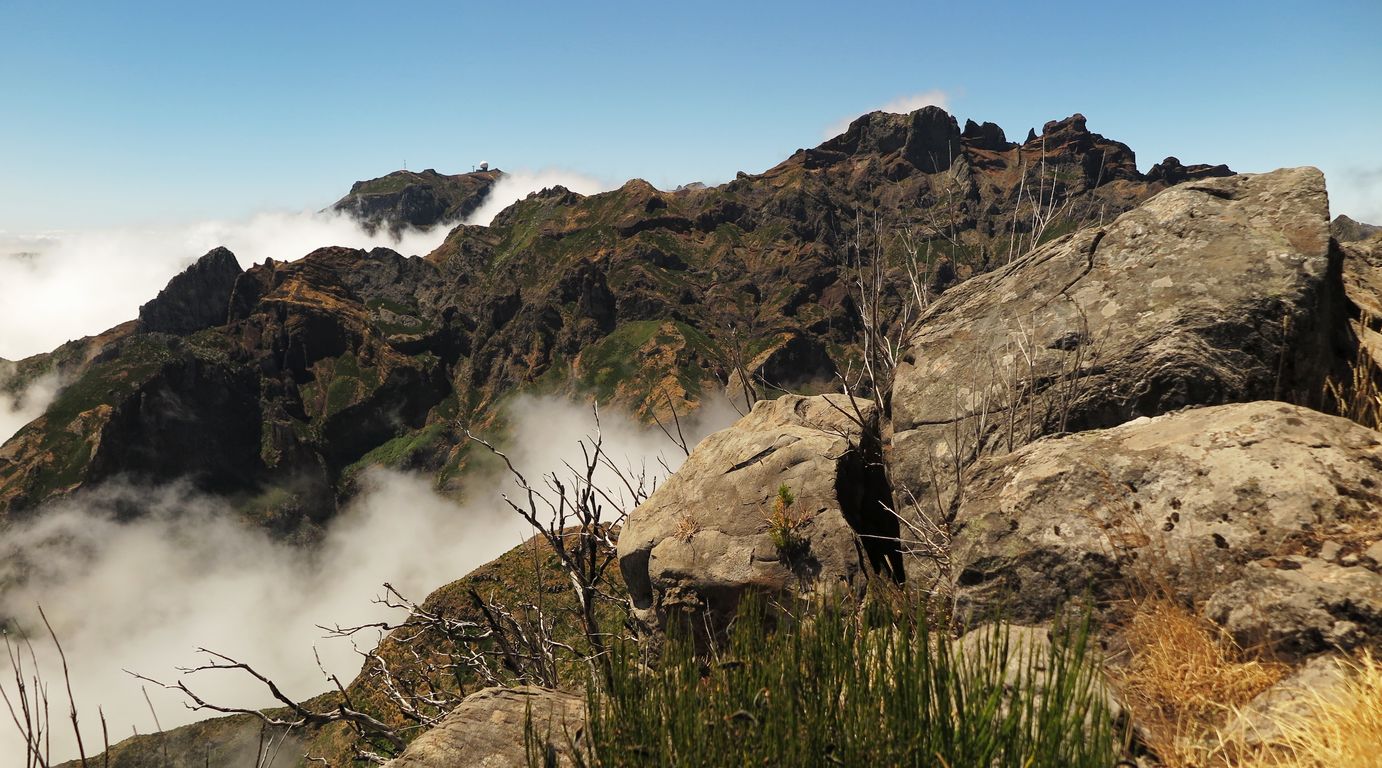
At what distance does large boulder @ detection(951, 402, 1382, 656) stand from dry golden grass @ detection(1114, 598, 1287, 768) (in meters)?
0.22

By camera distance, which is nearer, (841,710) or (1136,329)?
(841,710)

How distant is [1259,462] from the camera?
6184 mm

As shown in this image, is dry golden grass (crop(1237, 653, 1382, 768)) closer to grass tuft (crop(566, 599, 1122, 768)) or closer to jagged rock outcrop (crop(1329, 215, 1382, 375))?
grass tuft (crop(566, 599, 1122, 768))

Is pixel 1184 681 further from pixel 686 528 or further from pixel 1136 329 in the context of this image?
pixel 686 528

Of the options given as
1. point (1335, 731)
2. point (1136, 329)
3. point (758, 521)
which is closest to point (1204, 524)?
point (1335, 731)

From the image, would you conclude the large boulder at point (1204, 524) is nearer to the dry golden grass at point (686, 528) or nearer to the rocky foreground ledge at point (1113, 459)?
the rocky foreground ledge at point (1113, 459)

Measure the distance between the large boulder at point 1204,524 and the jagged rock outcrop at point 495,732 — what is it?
3442mm

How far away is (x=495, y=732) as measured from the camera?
620cm

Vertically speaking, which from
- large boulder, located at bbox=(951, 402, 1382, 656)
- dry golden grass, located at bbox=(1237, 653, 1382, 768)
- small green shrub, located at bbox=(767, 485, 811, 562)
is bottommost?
dry golden grass, located at bbox=(1237, 653, 1382, 768)

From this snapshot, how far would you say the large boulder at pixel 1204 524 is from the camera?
5.36 metres

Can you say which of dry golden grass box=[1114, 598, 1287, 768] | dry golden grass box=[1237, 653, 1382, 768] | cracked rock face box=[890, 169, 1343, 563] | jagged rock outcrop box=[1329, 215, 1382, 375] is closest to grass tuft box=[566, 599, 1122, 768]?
dry golden grass box=[1114, 598, 1287, 768]

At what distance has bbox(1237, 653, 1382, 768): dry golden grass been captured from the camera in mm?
4137

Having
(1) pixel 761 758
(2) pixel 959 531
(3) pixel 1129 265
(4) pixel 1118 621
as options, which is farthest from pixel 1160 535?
(3) pixel 1129 265

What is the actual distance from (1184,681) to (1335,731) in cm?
100
